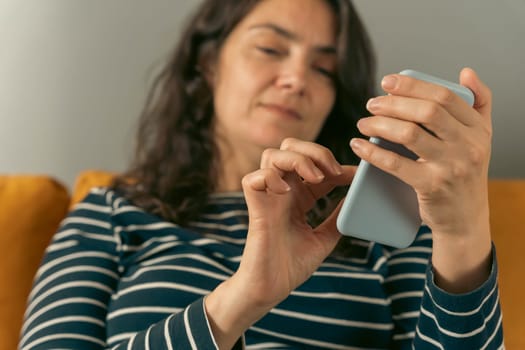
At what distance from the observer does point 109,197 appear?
1043 mm

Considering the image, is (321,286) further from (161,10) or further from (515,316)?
(161,10)

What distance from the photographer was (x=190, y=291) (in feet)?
2.88

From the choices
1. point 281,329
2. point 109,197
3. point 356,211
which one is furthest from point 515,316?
point 109,197

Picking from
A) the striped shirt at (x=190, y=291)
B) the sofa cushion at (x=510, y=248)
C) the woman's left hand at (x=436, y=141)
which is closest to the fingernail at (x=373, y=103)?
the woman's left hand at (x=436, y=141)

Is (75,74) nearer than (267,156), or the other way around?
(267,156)

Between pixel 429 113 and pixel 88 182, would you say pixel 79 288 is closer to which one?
pixel 88 182

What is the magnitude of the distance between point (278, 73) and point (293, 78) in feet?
0.09

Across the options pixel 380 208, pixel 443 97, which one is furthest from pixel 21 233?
pixel 443 97

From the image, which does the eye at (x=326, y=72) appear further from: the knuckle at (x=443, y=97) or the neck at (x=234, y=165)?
the knuckle at (x=443, y=97)

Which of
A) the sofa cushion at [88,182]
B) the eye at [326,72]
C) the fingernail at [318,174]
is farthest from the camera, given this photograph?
the sofa cushion at [88,182]

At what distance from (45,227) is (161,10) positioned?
0.51m

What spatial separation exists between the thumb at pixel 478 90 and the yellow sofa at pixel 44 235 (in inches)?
19.0

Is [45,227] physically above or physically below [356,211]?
below

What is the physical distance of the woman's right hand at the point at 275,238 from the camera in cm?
67
